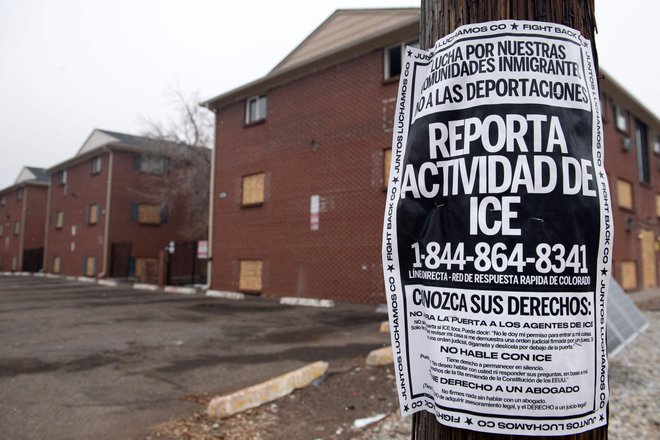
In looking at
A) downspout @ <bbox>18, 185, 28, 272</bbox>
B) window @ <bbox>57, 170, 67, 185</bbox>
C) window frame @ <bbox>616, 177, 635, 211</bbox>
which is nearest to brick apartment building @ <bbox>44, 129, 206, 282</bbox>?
window @ <bbox>57, 170, 67, 185</bbox>

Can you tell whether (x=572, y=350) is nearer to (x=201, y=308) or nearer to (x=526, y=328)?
(x=526, y=328)

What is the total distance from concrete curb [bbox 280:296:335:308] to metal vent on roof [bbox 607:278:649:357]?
8.84m

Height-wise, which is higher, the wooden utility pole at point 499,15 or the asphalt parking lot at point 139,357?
the wooden utility pole at point 499,15

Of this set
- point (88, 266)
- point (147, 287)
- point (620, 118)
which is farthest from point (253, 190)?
point (88, 266)

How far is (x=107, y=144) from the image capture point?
97.1ft

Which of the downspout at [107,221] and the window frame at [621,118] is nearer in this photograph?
the window frame at [621,118]

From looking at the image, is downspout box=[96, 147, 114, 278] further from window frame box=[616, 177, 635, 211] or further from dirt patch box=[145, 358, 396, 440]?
window frame box=[616, 177, 635, 211]

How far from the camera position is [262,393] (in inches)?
189

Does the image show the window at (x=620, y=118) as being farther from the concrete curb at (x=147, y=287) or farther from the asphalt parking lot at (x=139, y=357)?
the concrete curb at (x=147, y=287)

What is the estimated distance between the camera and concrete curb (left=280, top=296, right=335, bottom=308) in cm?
1502

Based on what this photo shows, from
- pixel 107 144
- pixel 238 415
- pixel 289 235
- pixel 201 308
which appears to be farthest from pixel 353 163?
pixel 107 144

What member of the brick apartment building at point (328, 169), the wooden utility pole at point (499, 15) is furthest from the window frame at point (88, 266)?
the wooden utility pole at point (499, 15)

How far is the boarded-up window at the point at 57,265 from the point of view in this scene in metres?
35.9

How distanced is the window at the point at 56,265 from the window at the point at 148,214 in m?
Answer: 10.3
